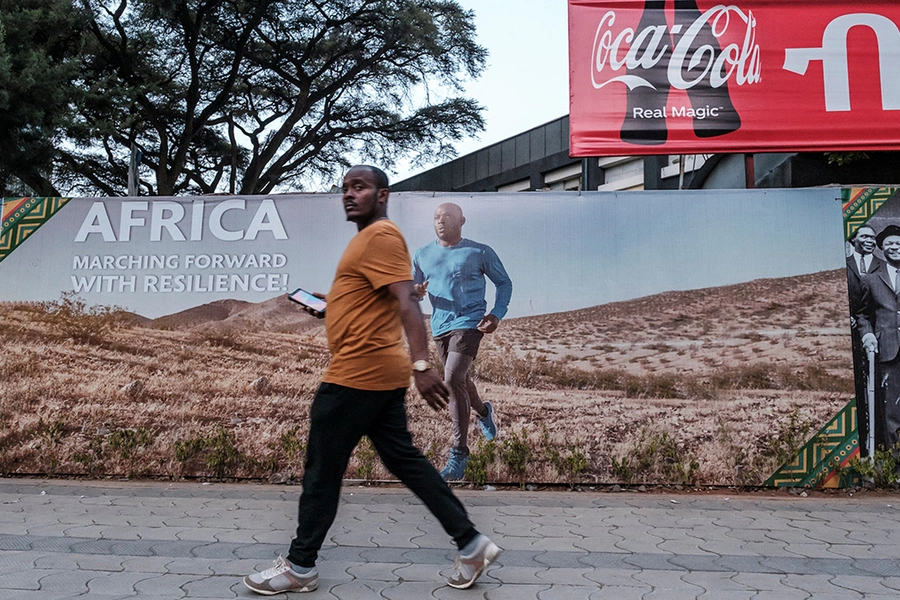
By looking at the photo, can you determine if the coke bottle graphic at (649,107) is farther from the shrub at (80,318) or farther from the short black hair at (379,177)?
the shrub at (80,318)

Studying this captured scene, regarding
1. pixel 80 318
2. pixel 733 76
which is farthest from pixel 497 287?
pixel 80 318

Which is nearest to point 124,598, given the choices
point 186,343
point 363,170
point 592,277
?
point 363,170

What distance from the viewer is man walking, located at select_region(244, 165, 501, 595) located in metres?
3.38

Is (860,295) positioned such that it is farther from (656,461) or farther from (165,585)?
(165,585)

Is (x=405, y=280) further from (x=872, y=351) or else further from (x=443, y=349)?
(x=872, y=351)

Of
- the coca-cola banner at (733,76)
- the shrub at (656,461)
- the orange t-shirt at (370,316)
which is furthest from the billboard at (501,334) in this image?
the orange t-shirt at (370,316)

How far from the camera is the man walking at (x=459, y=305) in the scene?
5895 mm

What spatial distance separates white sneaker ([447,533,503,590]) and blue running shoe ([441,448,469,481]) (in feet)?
7.92

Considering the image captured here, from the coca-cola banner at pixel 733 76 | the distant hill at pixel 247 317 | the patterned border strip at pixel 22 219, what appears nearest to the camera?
the distant hill at pixel 247 317

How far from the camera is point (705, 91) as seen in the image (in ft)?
23.2

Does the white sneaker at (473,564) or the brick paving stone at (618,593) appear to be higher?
the white sneaker at (473,564)

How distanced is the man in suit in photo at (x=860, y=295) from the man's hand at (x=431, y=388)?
148 inches

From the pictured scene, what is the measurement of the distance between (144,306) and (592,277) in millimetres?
3270

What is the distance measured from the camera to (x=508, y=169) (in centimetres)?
2866
